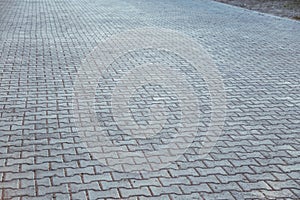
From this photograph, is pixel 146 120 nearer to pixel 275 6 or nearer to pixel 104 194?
pixel 104 194

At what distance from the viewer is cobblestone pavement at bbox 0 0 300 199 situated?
467cm

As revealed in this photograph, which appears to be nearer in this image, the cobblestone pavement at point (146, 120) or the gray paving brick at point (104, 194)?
the gray paving brick at point (104, 194)

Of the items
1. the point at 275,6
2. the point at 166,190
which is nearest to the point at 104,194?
the point at 166,190

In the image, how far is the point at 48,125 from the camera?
20.5 feet

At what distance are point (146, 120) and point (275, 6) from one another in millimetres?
16174

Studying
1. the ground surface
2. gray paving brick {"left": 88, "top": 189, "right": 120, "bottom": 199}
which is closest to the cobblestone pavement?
gray paving brick {"left": 88, "top": 189, "right": 120, "bottom": 199}

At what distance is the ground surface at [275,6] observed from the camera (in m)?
19.1

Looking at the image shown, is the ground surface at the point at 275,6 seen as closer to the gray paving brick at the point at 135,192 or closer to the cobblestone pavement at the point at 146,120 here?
the cobblestone pavement at the point at 146,120

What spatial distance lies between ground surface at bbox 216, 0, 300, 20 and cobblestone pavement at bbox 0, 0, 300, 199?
176 inches

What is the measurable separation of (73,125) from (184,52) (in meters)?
5.38

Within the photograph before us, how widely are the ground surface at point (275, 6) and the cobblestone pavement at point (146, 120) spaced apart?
4.47m

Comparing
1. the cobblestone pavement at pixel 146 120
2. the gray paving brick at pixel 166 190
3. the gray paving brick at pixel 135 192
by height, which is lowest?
the cobblestone pavement at pixel 146 120

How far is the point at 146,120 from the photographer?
6.54 m

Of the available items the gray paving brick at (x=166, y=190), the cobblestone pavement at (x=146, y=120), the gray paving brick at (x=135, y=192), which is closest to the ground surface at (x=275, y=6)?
the cobblestone pavement at (x=146, y=120)
